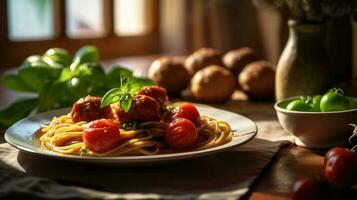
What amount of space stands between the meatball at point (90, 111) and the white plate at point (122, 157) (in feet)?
0.28

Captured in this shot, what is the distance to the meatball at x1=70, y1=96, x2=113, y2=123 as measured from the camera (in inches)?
36.1

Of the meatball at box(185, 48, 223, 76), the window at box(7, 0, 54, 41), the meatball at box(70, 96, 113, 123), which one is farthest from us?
the window at box(7, 0, 54, 41)

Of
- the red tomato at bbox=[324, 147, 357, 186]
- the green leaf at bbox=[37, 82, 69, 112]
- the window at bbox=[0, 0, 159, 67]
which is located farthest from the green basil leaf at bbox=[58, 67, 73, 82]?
the window at bbox=[0, 0, 159, 67]

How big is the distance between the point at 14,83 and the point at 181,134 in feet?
1.89

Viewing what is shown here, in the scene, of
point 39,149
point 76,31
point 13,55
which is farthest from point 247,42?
point 39,149

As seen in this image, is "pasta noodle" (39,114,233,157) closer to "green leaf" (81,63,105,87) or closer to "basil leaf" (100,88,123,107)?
"basil leaf" (100,88,123,107)

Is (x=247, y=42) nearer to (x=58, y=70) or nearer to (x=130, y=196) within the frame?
(x=58, y=70)

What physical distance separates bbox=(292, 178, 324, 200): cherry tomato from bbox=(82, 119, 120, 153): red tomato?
0.28 meters

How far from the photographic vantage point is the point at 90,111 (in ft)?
3.01

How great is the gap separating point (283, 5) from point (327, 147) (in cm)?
52

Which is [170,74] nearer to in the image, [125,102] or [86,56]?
[86,56]

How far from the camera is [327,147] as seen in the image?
39.8 inches

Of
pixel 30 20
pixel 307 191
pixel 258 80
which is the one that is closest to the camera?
pixel 307 191

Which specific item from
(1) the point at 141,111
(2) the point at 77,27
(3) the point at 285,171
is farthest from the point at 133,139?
(2) the point at 77,27
